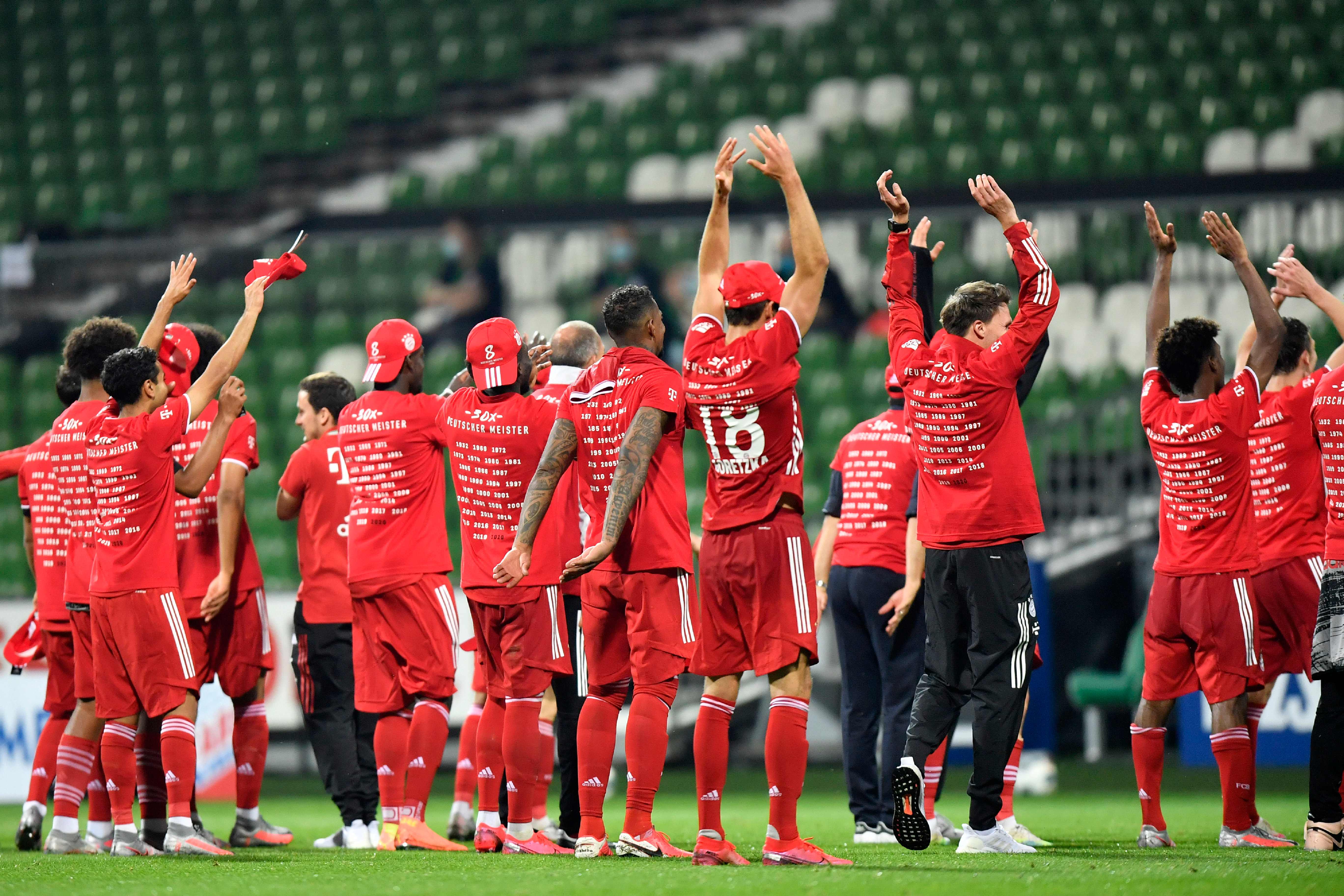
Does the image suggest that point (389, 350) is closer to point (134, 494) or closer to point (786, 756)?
point (134, 494)

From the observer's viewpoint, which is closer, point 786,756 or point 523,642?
point 786,756

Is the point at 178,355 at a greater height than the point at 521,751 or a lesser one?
greater

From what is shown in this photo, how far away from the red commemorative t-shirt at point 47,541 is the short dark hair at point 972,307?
485cm

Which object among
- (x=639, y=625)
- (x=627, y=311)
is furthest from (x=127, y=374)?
(x=639, y=625)

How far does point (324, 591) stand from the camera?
8.20 metres

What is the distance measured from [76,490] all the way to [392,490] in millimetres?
1560

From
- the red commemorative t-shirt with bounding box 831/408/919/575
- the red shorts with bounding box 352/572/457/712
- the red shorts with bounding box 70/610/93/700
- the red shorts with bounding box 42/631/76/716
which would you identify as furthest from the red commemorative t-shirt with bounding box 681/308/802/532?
the red shorts with bounding box 42/631/76/716

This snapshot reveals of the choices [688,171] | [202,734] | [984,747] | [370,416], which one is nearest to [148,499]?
[370,416]

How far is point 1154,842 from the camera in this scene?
22.7 ft

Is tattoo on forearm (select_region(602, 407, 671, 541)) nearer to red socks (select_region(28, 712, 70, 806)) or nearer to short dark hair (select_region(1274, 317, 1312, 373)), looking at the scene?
short dark hair (select_region(1274, 317, 1312, 373))

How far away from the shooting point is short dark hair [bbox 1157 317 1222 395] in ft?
22.6

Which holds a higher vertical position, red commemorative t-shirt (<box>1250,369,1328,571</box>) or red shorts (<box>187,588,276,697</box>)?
red commemorative t-shirt (<box>1250,369,1328,571</box>)

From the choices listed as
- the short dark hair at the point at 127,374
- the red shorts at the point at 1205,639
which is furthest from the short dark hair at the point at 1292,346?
the short dark hair at the point at 127,374

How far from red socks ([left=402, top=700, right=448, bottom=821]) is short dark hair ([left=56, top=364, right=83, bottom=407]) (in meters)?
2.72
